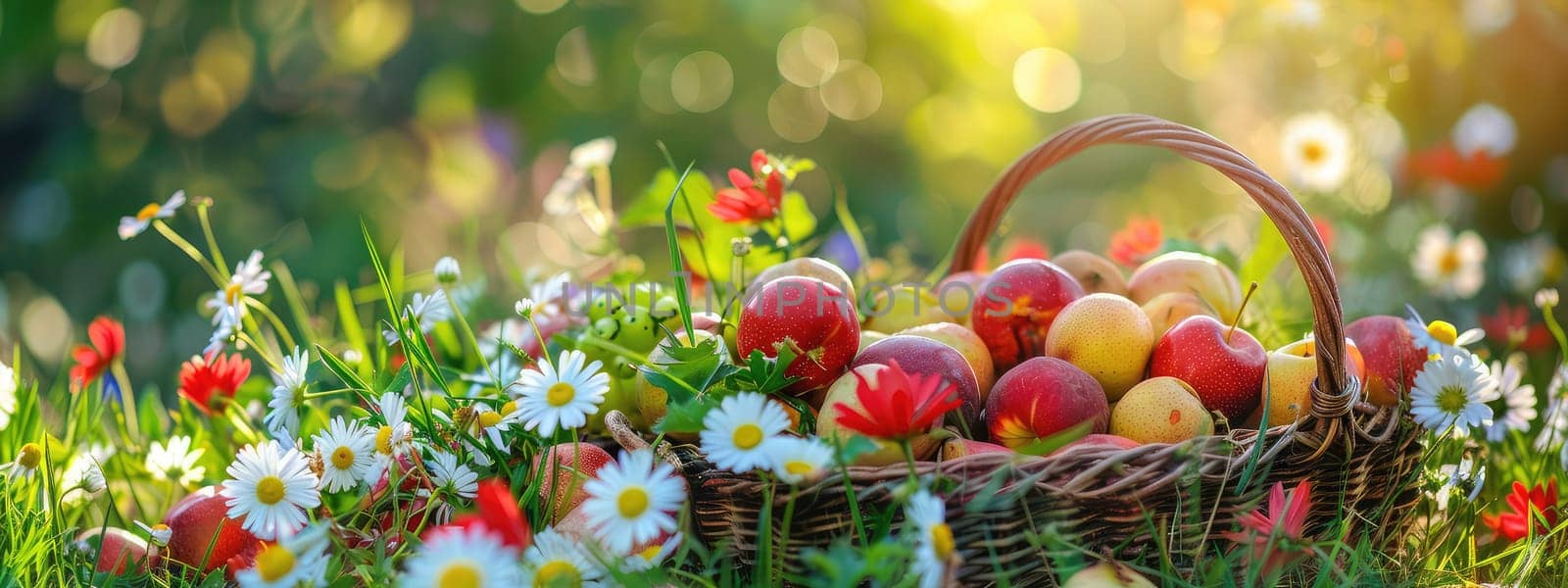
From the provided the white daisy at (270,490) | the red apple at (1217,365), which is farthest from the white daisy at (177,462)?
the red apple at (1217,365)

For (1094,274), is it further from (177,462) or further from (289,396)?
(177,462)

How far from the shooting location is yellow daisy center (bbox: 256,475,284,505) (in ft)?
2.88

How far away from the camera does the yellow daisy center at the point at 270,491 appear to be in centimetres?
88

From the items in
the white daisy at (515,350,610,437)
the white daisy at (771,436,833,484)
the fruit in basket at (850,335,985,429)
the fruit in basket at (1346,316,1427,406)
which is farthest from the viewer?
the fruit in basket at (1346,316,1427,406)

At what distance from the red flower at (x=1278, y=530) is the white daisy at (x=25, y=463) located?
3.30 ft

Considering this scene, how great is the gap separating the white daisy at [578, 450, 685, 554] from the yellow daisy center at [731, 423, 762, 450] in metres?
0.05

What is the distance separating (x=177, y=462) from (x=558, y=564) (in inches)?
22.8

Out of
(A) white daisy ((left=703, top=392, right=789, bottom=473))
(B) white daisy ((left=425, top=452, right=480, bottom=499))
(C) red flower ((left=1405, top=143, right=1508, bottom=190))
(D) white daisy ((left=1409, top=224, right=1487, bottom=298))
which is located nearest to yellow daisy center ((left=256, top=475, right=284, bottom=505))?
(B) white daisy ((left=425, top=452, right=480, bottom=499))

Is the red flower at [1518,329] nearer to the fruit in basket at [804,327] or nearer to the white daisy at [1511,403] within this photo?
the white daisy at [1511,403]

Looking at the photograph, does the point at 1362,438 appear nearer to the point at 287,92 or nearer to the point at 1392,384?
the point at 1392,384

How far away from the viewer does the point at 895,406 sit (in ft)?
2.55

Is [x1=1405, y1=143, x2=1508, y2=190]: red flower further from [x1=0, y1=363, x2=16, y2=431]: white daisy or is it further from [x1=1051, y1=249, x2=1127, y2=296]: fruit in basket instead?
[x1=0, y1=363, x2=16, y2=431]: white daisy

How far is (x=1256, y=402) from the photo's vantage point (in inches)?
40.1

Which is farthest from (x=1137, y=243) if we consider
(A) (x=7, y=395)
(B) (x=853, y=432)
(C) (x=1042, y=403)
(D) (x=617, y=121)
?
(D) (x=617, y=121)
